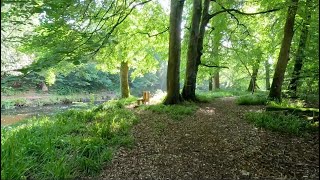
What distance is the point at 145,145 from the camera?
5.61m

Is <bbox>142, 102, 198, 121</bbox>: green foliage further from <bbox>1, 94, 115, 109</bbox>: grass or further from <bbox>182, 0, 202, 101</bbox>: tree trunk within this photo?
<bbox>1, 94, 115, 109</bbox>: grass

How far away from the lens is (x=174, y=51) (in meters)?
9.85

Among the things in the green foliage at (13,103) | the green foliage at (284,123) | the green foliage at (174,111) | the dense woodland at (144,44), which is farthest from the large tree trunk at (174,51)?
the green foliage at (13,103)

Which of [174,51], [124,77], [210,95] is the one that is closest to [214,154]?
[174,51]

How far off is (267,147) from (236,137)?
835 mm

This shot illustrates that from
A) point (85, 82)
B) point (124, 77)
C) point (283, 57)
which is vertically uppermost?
point (283, 57)

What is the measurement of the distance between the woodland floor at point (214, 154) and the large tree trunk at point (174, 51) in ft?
10.0

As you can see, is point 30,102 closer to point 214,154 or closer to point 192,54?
point 192,54

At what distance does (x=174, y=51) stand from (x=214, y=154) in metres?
5.55

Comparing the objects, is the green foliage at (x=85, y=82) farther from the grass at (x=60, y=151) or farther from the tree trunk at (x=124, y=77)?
the grass at (x=60, y=151)

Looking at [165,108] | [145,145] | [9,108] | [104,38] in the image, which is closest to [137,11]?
[165,108]

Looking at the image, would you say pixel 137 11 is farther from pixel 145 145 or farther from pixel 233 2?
pixel 145 145

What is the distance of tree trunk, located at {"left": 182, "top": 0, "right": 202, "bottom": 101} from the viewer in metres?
10.3

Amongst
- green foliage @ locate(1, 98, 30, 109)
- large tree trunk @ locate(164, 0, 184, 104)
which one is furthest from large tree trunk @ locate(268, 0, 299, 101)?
green foliage @ locate(1, 98, 30, 109)
